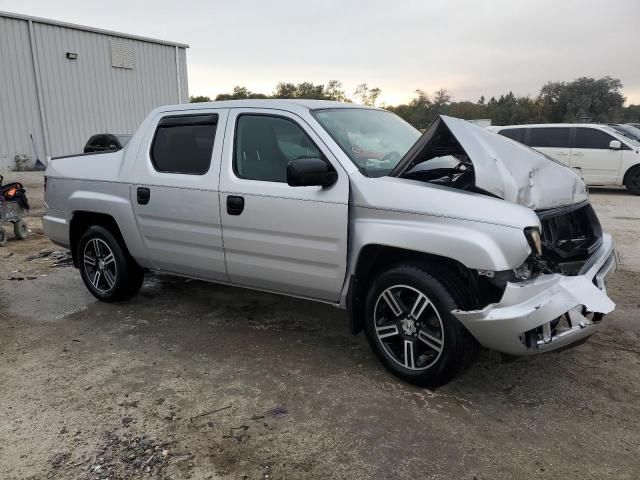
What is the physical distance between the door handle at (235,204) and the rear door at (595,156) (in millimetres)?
11191

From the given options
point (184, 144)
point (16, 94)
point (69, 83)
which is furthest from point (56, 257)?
point (69, 83)

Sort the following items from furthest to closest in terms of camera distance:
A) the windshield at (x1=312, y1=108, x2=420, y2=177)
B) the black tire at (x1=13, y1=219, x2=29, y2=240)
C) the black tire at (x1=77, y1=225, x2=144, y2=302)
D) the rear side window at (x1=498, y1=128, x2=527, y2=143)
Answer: the rear side window at (x1=498, y1=128, x2=527, y2=143) → the black tire at (x1=13, y1=219, x2=29, y2=240) → the black tire at (x1=77, y1=225, x2=144, y2=302) → the windshield at (x1=312, y1=108, x2=420, y2=177)

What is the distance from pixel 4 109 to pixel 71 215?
1595 centimetres

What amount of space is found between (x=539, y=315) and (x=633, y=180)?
11.7m

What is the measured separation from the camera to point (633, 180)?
A: 12.6 m

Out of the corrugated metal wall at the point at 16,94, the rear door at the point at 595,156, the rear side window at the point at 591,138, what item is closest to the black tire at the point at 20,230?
the corrugated metal wall at the point at 16,94

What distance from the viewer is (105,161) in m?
4.98

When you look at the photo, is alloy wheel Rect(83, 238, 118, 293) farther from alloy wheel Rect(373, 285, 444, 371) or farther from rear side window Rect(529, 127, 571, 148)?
rear side window Rect(529, 127, 571, 148)

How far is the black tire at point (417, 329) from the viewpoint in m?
3.19

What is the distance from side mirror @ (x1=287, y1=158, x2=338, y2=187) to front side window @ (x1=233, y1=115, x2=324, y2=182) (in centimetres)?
31

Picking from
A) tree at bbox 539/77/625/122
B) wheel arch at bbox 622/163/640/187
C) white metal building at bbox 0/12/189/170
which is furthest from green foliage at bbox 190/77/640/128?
wheel arch at bbox 622/163/640/187

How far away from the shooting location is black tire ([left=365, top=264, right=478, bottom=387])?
3.19 m

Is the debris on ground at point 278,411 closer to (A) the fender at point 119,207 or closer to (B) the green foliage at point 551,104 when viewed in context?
(A) the fender at point 119,207

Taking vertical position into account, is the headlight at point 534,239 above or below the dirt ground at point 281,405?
above
